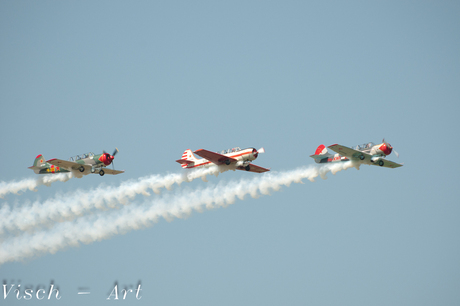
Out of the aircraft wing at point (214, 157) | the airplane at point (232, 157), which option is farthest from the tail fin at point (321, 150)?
the aircraft wing at point (214, 157)

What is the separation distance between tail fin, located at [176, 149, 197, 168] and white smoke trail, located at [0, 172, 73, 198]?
880 centimetres

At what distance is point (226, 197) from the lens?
214 feet

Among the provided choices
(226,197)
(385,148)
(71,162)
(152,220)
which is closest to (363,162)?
(385,148)

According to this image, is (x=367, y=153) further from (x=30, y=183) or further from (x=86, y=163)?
(x=30, y=183)

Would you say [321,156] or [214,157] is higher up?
[321,156]

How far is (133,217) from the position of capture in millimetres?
66312

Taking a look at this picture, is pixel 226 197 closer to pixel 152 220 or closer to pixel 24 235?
pixel 152 220

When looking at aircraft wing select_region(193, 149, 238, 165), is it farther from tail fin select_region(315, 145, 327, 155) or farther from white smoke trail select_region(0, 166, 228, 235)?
tail fin select_region(315, 145, 327, 155)

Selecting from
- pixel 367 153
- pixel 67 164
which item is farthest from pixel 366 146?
pixel 67 164

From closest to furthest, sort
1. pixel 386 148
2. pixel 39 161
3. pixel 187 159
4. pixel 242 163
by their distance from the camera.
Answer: pixel 242 163, pixel 386 148, pixel 39 161, pixel 187 159

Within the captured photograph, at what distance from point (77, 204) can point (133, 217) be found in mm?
4755

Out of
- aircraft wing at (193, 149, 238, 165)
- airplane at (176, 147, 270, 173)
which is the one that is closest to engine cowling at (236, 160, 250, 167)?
airplane at (176, 147, 270, 173)

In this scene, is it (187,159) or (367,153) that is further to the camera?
(187,159)

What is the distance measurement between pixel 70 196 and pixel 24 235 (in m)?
4.91
